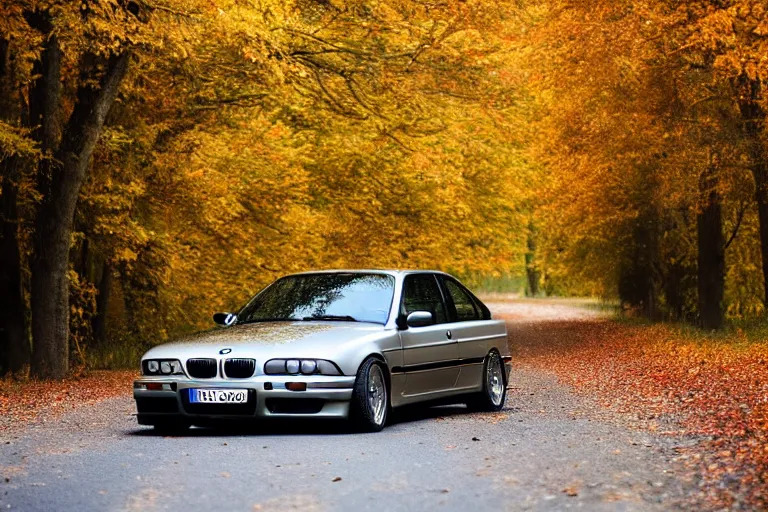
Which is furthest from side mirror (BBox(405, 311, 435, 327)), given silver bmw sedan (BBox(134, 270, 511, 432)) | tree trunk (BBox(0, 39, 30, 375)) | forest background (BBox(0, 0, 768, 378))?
tree trunk (BBox(0, 39, 30, 375))

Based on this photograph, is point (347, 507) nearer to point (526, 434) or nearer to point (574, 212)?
point (526, 434)

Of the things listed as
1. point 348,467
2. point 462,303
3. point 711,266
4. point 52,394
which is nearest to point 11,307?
point 52,394

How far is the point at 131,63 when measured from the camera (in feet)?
73.8

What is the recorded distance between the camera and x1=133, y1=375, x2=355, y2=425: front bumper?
11602 mm

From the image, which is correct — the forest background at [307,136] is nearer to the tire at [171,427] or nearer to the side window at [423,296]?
the side window at [423,296]

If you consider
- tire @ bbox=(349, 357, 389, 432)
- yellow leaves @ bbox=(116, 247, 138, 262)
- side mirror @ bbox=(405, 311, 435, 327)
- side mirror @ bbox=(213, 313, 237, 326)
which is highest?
yellow leaves @ bbox=(116, 247, 138, 262)

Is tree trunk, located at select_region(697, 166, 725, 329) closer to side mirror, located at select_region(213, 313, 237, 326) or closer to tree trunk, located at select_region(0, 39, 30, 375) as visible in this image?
tree trunk, located at select_region(0, 39, 30, 375)

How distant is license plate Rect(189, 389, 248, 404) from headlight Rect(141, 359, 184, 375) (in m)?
0.28

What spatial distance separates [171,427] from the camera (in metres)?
12.4

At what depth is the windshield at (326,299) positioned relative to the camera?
13.1 metres

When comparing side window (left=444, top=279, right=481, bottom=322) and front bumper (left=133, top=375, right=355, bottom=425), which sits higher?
side window (left=444, top=279, right=481, bottom=322)

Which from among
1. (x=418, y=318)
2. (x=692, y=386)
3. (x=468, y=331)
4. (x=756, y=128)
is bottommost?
(x=692, y=386)

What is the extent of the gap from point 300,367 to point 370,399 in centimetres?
75

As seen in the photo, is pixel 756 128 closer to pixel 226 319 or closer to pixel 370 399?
pixel 226 319
